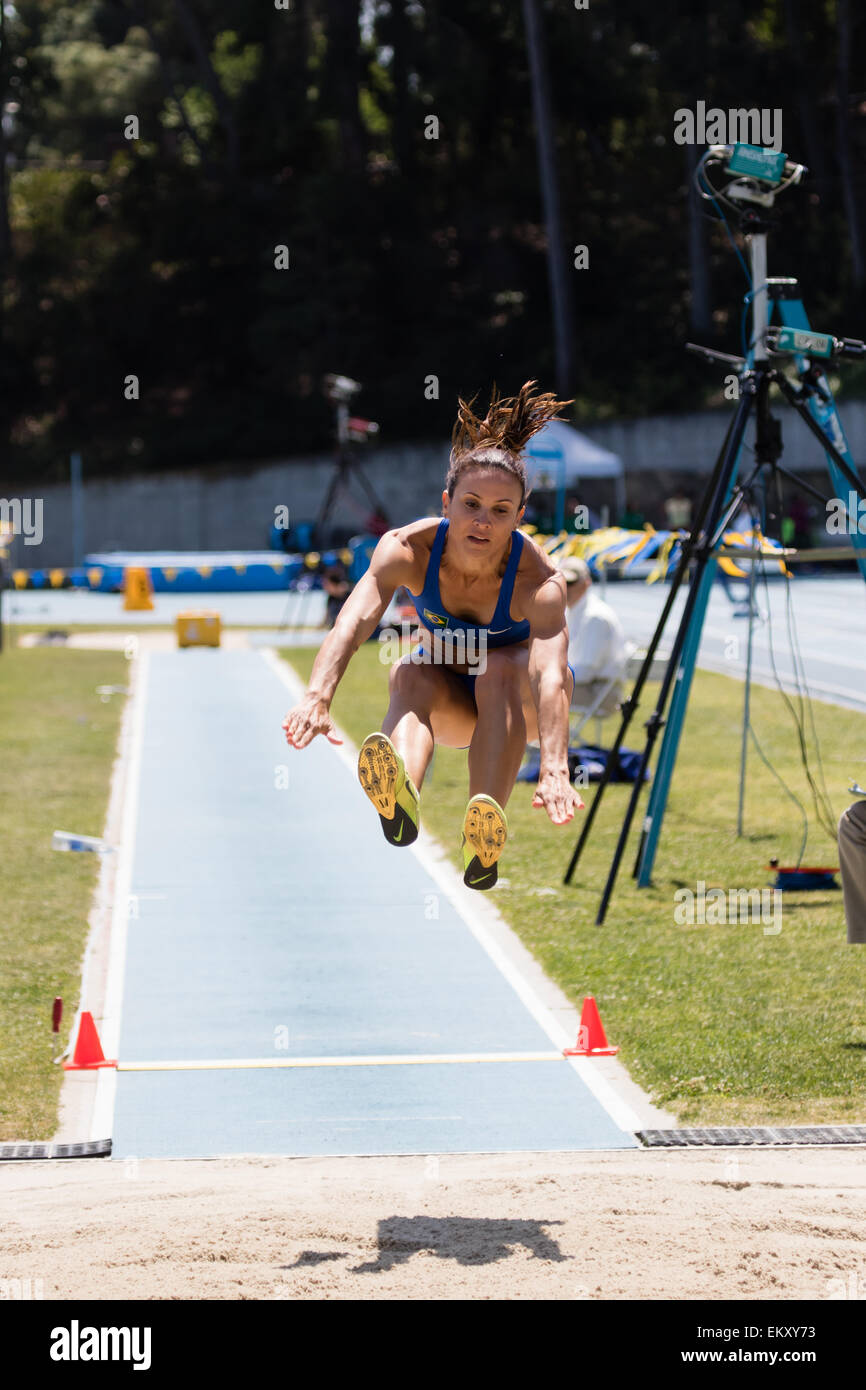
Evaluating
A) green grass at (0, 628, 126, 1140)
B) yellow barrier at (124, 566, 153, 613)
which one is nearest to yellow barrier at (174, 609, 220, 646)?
green grass at (0, 628, 126, 1140)

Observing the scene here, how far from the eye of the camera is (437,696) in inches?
276

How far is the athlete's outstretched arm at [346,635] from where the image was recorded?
5824 millimetres

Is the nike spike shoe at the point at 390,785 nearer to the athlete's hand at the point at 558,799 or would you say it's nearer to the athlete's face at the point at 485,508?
the athlete's hand at the point at 558,799

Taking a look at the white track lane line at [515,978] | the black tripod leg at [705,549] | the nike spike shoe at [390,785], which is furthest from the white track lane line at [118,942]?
the black tripod leg at [705,549]

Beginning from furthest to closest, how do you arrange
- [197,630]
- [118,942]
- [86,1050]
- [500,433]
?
[197,630]
[118,942]
[86,1050]
[500,433]

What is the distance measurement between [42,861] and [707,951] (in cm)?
540

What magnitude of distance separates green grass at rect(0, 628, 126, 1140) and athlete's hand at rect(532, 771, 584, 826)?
3156mm

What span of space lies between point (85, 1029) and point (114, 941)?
2.36m

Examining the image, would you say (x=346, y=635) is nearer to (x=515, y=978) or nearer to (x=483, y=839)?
(x=483, y=839)

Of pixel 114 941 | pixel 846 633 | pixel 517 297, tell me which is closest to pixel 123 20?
pixel 517 297

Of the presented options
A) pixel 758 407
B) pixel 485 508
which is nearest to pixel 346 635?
pixel 485 508

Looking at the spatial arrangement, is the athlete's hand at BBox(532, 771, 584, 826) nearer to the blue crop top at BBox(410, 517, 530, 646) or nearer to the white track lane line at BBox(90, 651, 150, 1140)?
the blue crop top at BBox(410, 517, 530, 646)

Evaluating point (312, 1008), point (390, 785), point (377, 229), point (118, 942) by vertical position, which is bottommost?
point (312, 1008)
